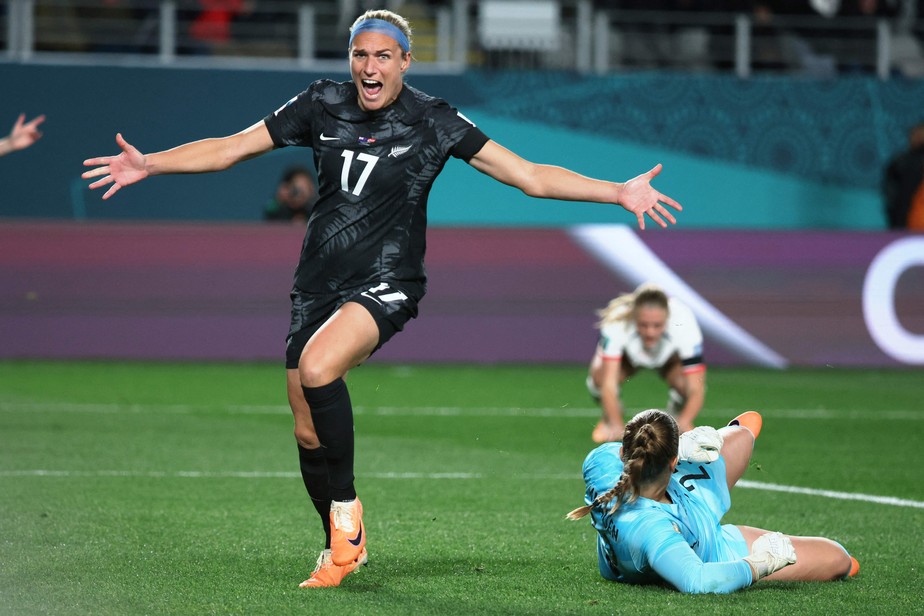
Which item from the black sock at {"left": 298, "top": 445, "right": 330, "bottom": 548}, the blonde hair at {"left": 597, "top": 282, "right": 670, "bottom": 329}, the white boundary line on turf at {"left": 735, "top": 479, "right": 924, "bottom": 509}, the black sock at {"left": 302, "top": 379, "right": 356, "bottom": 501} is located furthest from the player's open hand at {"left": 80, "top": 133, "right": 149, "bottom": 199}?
the blonde hair at {"left": 597, "top": 282, "right": 670, "bottom": 329}

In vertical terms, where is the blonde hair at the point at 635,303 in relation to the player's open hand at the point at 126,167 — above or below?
below

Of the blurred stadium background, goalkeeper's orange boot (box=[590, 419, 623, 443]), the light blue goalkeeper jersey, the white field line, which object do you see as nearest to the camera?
the light blue goalkeeper jersey

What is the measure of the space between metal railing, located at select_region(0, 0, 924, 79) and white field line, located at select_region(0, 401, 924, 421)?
7.54 m

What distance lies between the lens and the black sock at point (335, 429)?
5418mm

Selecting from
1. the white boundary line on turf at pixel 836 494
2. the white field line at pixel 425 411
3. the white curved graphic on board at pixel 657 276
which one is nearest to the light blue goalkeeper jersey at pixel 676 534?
the white boundary line on turf at pixel 836 494

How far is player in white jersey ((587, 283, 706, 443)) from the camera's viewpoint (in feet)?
32.1

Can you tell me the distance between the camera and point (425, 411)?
37.4 ft

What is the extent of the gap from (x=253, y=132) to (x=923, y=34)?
1635cm

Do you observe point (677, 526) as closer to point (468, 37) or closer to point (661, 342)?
point (661, 342)

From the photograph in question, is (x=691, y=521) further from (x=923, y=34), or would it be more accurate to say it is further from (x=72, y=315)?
(x=923, y=34)

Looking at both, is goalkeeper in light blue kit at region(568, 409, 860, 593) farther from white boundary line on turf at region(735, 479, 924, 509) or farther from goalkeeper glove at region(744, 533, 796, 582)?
white boundary line on turf at region(735, 479, 924, 509)

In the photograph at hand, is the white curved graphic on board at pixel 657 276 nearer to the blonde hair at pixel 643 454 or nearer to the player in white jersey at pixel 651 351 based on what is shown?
the player in white jersey at pixel 651 351

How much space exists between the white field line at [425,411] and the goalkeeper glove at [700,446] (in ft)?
18.5

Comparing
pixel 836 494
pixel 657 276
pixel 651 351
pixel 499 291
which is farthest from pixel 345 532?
pixel 657 276
